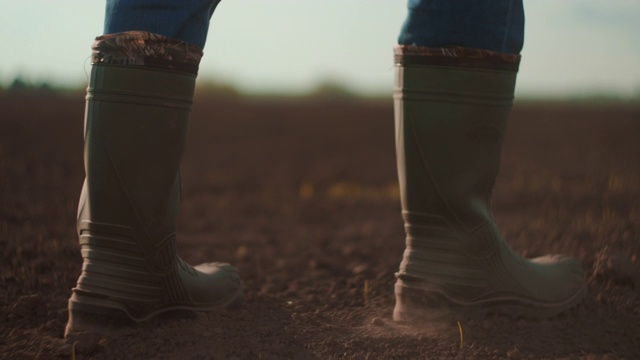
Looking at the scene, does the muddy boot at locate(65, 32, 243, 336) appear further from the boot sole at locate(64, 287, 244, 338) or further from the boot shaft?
the boot shaft

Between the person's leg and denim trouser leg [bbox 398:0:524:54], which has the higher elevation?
denim trouser leg [bbox 398:0:524:54]

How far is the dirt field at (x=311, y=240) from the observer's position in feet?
5.42

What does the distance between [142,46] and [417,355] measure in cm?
89

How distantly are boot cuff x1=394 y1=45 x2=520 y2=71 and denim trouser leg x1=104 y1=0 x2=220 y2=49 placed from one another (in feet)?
1.60

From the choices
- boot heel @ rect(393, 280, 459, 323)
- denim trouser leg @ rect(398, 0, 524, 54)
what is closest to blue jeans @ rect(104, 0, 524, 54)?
denim trouser leg @ rect(398, 0, 524, 54)

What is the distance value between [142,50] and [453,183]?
0.78 metres

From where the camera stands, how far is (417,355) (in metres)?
1.58

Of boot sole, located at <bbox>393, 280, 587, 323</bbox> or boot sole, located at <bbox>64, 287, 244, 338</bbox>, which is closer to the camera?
boot sole, located at <bbox>64, 287, 244, 338</bbox>

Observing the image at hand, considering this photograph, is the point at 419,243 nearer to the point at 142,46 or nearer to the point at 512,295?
the point at 512,295

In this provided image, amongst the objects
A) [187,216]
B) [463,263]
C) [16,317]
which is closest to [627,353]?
[463,263]

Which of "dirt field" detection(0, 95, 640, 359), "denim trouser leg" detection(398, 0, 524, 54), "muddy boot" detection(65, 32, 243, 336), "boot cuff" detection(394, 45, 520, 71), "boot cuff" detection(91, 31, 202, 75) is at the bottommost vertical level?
"dirt field" detection(0, 95, 640, 359)

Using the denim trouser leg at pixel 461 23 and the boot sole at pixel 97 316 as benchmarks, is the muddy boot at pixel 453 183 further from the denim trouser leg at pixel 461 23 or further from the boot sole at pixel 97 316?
the boot sole at pixel 97 316

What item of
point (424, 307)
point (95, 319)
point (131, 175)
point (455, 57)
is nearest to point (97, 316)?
point (95, 319)

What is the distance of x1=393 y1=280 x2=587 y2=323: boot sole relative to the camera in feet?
5.88
